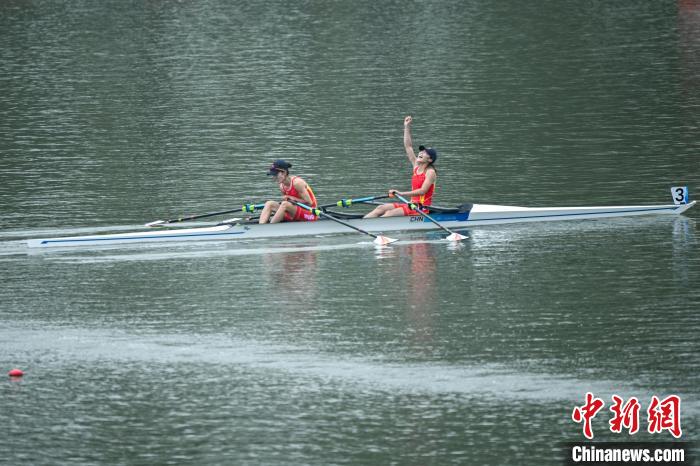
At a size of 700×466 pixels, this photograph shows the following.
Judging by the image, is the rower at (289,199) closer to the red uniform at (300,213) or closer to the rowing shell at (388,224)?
the red uniform at (300,213)

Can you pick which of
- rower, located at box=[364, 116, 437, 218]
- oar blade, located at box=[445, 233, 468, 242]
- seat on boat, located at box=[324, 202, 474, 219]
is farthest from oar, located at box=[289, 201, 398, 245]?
oar blade, located at box=[445, 233, 468, 242]

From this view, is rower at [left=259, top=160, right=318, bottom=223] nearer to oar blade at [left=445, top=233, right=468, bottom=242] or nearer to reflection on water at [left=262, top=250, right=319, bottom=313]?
reflection on water at [left=262, top=250, right=319, bottom=313]

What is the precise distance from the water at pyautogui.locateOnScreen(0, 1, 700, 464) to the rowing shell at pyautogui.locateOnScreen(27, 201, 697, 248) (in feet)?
0.93

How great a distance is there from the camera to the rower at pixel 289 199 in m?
24.1

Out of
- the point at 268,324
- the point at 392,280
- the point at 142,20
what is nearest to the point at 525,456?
the point at 268,324

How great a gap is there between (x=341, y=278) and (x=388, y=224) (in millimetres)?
3428

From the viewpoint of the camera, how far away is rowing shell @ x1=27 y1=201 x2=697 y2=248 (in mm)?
23562

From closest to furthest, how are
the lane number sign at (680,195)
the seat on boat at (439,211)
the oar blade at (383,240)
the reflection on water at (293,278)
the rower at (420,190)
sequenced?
the reflection on water at (293,278) < the oar blade at (383,240) < the seat on boat at (439,211) < the rower at (420,190) < the lane number sign at (680,195)

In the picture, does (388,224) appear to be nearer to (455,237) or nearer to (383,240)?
(383,240)

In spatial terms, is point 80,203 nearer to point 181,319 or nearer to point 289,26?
point 181,319

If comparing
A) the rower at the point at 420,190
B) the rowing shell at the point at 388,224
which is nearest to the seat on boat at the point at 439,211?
the rowing shell at the point at 388,224

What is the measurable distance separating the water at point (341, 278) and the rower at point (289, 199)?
0.59 metres

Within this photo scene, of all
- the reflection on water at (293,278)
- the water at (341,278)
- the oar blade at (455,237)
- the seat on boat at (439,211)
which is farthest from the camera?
the seat on boat at (439,211)

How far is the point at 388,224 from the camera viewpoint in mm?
24484
